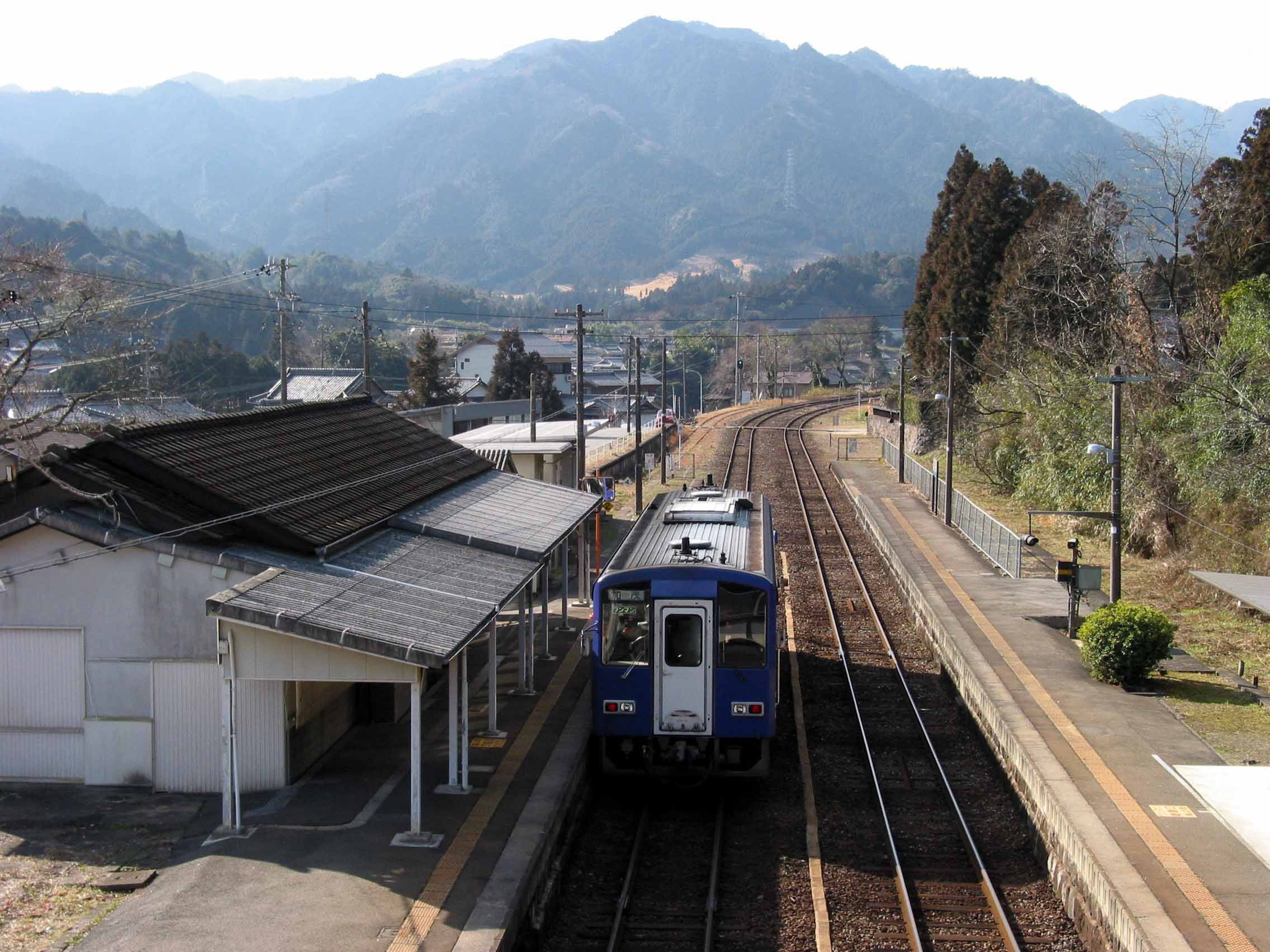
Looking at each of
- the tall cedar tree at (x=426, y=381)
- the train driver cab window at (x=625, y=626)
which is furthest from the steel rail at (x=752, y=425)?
the train driver cab window at (x=625, y=626)

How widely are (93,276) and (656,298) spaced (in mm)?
161070

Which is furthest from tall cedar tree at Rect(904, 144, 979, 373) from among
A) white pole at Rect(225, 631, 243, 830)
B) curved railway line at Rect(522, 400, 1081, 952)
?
white pole at Rect(225, 631, 243, 830)

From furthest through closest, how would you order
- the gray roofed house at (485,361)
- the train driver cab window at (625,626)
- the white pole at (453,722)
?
the gray roofed house at (485,361) → the train driver cab window at (625,626) → the white pole at (453,722)

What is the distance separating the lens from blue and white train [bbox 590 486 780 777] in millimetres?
11789

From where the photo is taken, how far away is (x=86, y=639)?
11.3 meters

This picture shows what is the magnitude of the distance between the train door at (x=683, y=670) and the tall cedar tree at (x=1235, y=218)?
20.8 m

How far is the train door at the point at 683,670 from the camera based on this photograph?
38.7 ft

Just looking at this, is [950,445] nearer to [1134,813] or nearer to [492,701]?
[492,701]

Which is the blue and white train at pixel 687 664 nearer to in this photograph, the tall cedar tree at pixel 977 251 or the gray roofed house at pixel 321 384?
the tall cedar tree at pixel 977 251

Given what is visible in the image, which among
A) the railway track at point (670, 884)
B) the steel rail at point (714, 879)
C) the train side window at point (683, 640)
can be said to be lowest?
the railway track at point (670, 884)

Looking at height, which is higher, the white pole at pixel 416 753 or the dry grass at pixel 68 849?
the white pole at pixel 416 753

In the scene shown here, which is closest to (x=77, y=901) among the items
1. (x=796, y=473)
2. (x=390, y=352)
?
(x=796, y=473)

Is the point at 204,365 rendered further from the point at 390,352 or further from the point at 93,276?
the point at 93,276

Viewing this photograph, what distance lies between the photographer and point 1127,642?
599 inches
